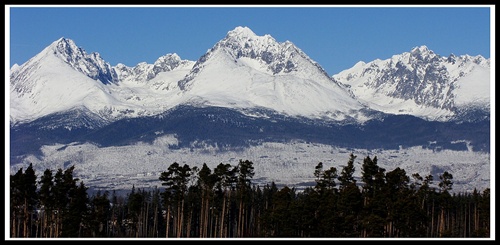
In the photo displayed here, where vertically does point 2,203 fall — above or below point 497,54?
below

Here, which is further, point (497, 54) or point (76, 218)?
point (76, 218)

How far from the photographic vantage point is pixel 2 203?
6906 cm

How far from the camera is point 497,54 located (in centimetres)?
7138

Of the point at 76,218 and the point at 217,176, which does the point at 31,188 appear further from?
the point at 217,176
